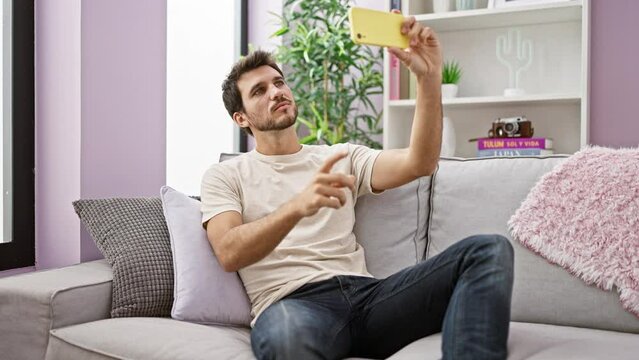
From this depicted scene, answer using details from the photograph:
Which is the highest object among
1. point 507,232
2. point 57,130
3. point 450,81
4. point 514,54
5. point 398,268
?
point 514,54

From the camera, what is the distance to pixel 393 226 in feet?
6.16

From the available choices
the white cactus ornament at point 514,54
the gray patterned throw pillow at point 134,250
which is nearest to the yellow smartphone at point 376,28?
the gray patterned throw pillow at point 134,250

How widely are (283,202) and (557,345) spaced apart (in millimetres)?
736

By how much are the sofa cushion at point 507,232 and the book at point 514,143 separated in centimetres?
95

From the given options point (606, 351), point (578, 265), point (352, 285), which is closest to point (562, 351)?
point (606, 351)

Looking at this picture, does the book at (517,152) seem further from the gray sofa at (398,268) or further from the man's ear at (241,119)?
the man's ear at (241,119)

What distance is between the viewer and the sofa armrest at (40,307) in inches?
63.5

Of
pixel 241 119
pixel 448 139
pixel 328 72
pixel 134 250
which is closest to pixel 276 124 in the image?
pixel 241 119

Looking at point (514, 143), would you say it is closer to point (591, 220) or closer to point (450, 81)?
point (450, 81)

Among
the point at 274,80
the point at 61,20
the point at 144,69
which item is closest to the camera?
the point at 274,80

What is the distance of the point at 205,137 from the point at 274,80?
4.96ft

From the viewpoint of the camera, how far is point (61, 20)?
216 cm

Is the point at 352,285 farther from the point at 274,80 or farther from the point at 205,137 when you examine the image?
the point at 205,137

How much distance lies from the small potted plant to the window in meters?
1.66
